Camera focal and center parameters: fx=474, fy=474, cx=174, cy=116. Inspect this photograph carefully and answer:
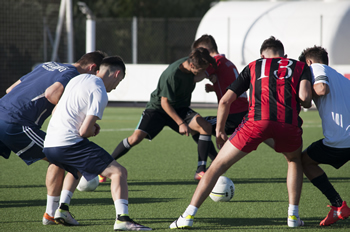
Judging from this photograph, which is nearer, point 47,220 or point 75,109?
point 75,109

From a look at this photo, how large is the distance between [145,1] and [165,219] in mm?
29306

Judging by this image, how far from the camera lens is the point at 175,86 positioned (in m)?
6.57

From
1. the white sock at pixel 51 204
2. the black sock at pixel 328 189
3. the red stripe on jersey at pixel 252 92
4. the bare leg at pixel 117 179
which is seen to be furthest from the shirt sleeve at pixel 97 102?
the black sock at pixel 328 189

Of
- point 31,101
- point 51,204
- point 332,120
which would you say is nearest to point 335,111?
point 332,120

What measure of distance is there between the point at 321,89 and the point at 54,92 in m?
2.44

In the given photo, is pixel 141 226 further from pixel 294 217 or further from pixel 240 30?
Answer: pixel 240 30

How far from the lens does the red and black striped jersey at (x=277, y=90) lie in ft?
13.6

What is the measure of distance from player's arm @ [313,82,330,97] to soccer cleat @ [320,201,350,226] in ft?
3.86

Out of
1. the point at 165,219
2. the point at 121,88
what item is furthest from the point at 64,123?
the point at 121,88

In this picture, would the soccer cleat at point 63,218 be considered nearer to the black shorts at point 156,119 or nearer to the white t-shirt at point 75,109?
the white t-shirt at point 75,109

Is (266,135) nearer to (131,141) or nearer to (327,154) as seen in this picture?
(327,154)

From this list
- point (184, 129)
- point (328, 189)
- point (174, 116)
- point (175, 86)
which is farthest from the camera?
point (175, 86)

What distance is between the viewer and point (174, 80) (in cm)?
657

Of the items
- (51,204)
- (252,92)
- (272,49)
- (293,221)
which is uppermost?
(272,49)
